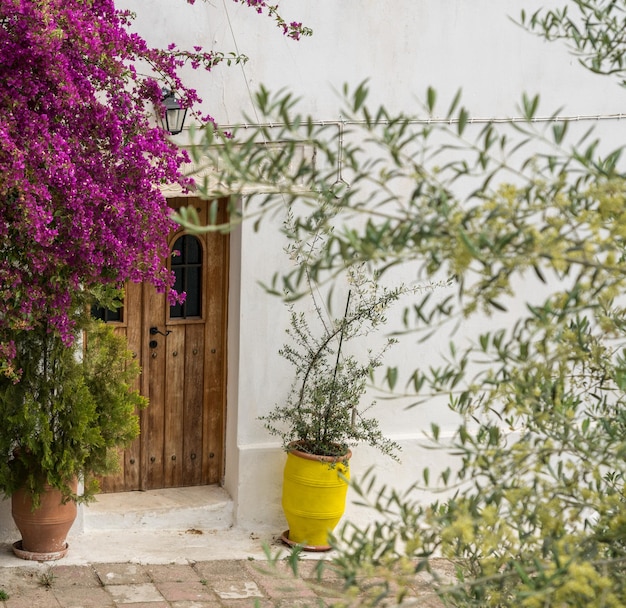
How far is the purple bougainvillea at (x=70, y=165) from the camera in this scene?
20.5ft

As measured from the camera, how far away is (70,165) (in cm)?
640

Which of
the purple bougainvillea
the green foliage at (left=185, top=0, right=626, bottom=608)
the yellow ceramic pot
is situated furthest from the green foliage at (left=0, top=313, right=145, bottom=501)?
the green foliage at (left=185, top=0, right=626, bottom=608)

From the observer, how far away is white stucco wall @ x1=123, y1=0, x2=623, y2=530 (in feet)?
26.0

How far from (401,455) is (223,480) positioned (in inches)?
56.1

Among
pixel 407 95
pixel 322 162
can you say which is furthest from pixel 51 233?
pixel 407 95

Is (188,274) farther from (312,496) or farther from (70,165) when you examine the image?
(70,165)

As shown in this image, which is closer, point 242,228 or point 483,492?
point 483,492

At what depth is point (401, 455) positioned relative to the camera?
859cm

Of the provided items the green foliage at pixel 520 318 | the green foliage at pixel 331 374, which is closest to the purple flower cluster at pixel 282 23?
the green foliage at pixel 331 374

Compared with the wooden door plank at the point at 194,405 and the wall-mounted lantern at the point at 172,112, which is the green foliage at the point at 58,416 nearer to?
the wooden door plank at the point at 194,405

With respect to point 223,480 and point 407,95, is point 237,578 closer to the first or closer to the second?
point 223,480

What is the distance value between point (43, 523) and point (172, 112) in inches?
115

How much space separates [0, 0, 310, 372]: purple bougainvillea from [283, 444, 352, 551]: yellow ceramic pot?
1868 millimetres

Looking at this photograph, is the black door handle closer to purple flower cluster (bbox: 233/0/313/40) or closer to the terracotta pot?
the terracotta pot
